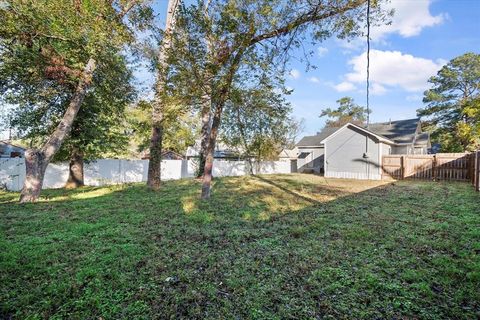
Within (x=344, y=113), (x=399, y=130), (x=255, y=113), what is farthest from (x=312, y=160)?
(x=344, y=113)

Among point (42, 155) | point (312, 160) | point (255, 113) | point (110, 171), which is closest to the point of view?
point (42, 155)

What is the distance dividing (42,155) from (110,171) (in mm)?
5996

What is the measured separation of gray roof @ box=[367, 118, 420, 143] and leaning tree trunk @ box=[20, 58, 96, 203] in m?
17.7

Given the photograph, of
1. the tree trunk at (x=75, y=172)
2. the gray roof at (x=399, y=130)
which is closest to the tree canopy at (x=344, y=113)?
the gray roof at (x=399, y=130)

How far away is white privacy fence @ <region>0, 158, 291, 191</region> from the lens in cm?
1021

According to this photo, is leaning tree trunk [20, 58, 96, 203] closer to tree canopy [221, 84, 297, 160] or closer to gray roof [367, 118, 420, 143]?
tree canopy [221, 84, 297, 160]

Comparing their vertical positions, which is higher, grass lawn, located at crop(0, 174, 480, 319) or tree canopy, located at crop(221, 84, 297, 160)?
tree canopy, located at crop(221, 84, 297, 160)

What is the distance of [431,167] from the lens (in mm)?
13398

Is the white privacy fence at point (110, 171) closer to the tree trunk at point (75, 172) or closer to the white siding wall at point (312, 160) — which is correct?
the tree trunk at point (75, 172)

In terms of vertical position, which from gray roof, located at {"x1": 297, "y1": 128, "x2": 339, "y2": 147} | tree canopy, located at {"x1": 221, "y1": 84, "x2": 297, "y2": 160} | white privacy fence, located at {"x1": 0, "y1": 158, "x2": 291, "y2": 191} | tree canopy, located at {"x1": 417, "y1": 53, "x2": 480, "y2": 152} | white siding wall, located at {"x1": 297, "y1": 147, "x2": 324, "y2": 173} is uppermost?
tree canopy, located at {"x1": 417, "y1": 53, "x2": 480, "y2": 152}

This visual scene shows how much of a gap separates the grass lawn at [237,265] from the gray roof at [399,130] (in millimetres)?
12689

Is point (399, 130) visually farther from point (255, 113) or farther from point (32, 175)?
point (32, 175)

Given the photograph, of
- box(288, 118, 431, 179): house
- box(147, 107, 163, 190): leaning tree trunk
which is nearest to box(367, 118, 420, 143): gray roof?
box(288, 118, 431, 179): house

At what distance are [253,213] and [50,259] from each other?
12.7ft
